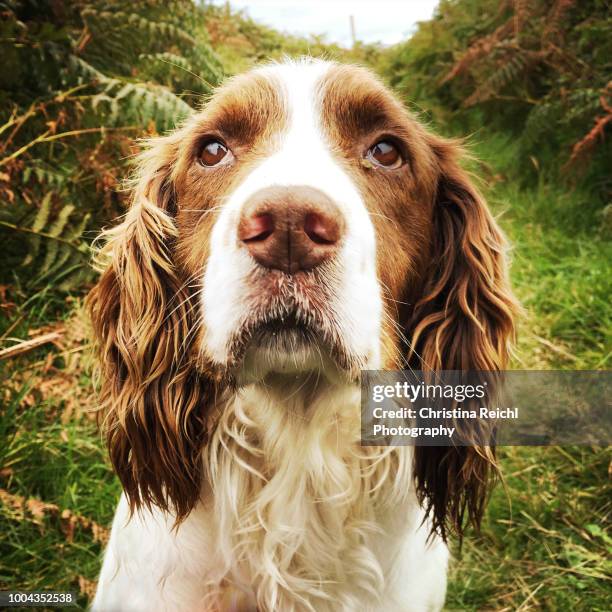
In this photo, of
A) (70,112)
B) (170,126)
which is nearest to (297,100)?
(170,126)

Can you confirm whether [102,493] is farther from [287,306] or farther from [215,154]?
[287,306]

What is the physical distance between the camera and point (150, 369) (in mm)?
2004

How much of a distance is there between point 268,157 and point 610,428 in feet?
7.13

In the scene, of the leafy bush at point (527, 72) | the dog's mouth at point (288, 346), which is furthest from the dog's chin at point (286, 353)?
the leafy bush at point (527, 72)

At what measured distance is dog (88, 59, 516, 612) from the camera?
191 centimetres

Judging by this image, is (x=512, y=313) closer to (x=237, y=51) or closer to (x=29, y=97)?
(x=237, y=51)

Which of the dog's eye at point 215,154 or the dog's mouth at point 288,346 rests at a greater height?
the dog's eye at point 215,154

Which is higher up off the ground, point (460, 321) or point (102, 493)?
point (460, 321)

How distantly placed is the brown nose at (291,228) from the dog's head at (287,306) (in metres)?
0.06

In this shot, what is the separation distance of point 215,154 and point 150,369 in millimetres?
669

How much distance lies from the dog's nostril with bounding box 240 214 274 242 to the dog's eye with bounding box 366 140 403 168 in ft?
2.01

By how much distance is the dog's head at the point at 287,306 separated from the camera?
161 cm

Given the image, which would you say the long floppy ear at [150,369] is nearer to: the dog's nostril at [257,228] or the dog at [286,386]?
the dog at [286,386]

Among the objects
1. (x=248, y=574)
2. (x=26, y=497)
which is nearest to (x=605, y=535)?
(x=248, y=574)
